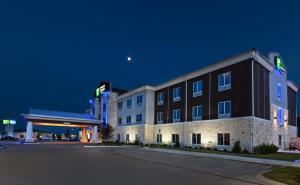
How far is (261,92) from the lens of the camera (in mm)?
31219

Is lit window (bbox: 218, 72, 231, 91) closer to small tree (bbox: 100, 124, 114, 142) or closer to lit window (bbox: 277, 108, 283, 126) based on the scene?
lit window (bbox: 277, 108, 283, 126)

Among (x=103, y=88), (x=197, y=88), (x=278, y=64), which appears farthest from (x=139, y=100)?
(x=278, y=64)

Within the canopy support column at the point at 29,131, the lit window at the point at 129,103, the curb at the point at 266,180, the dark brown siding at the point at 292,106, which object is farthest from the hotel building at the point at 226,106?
the canopy support column at the point at 29,131

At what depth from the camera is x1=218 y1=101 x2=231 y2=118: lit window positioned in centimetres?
3212

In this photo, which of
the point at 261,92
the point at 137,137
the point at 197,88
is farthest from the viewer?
the point at 137,137

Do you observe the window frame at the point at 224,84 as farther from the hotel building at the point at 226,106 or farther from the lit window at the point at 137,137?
the lit window at the point at 137,137

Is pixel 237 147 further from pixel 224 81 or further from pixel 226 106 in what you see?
pixel 224 81

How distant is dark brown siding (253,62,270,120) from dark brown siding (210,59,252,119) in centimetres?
73

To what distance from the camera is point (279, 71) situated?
3634 centimetres

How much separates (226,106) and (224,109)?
0.44 meters

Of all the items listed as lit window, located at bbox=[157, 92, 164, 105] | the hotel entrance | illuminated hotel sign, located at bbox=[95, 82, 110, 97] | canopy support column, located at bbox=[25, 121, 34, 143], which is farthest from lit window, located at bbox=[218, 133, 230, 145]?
canopy support column, located at bbox=[25, 121, 34, 143]

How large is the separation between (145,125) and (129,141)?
7968mm

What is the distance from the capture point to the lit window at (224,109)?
105 feet

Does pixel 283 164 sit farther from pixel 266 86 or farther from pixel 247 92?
pixel 266 86
